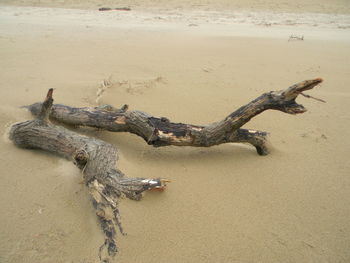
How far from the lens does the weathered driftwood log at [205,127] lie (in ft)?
6.33

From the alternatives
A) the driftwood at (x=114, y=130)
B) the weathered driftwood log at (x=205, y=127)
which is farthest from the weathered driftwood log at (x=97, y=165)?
the weathered driftwood log at (x=205, y=127)

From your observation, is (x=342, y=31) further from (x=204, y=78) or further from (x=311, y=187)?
(x=311, y=187)

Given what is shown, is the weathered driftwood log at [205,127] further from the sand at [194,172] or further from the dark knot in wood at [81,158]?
the dark knot in wood at [81,158]

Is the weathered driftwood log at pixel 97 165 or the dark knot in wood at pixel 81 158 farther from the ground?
the dark knot in wood at pixel 81 158

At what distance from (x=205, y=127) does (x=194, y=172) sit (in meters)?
0.37

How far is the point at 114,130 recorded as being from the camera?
2.38 meters

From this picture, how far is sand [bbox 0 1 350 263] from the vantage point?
1499 millimetres

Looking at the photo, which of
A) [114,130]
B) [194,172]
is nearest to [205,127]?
[194,172]

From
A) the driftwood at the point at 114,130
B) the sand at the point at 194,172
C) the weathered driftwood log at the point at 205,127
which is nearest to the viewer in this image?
the sand at the point at 194,172

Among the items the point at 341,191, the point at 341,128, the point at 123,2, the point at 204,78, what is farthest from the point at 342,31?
the point at 123,2

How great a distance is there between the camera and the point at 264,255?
1.46 meters

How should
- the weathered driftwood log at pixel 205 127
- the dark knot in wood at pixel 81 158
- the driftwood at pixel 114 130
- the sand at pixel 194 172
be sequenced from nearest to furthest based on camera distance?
the sand at pixel 194 172 < the driftwood at pixel 114 130 < the dark knot in wood at pixel 81 158 < the weathered driftwood log at pixel 205 127

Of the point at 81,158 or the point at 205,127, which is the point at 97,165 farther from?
the point at 205,127

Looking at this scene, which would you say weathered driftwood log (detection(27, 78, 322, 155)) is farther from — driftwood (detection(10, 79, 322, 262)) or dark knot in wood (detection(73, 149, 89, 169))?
dark knot in wood (detection(73, 149, 89, 169))
